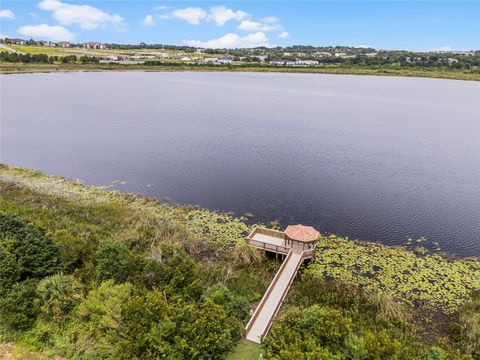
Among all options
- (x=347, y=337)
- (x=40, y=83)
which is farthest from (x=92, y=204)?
(x=40, y=83)

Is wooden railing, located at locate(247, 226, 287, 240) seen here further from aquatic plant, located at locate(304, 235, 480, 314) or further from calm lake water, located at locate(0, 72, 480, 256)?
calm lake water, located at locate(0, 72, 480, 256)

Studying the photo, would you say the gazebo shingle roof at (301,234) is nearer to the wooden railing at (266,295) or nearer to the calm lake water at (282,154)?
the wooden railing at (266,295)

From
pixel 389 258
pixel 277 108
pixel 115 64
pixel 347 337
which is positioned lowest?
pixel 389 258

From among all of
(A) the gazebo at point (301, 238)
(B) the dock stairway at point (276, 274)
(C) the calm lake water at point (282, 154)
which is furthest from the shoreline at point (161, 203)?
(A) the gazebo at point (301, 238)

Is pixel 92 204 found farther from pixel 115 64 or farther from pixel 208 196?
pixel 115 64

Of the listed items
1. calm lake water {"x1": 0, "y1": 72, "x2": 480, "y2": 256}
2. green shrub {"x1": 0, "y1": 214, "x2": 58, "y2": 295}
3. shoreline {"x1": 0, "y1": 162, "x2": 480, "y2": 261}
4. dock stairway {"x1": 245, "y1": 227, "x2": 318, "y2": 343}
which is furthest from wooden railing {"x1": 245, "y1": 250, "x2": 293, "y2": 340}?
green shrub {"x1": 0, "y1": 214, "x2": 58, "y2": 295}

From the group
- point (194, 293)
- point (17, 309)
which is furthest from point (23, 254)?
point (194, 293)
